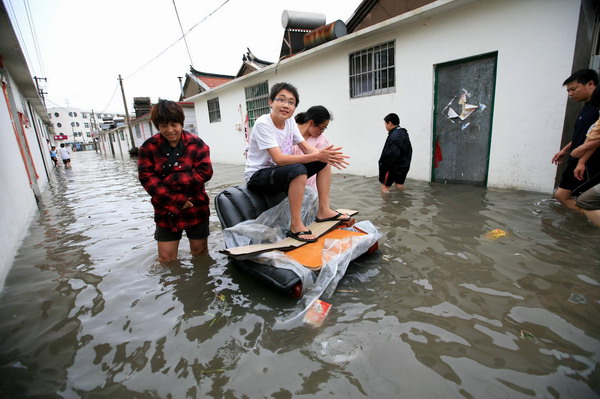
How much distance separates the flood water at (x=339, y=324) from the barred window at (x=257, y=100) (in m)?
9.29

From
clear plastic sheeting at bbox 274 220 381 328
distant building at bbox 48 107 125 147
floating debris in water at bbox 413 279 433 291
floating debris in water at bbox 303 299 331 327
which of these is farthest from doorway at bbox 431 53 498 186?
distant building at bbox 48 107 125 147

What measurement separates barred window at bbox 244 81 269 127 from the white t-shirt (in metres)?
8.85

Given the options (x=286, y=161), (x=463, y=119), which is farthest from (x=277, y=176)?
(x=463, y=119)

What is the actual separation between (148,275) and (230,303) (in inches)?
43.1

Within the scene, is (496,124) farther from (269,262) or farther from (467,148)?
(269,262)

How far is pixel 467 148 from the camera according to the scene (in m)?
5.93

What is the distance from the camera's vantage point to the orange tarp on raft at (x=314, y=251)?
230cm

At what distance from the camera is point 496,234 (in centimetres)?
322

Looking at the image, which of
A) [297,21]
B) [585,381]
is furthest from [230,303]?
[297,21]

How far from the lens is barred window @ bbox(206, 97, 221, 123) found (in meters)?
14.9

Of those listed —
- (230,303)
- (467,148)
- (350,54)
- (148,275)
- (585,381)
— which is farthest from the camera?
(350,54)

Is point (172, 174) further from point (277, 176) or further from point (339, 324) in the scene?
point (339, 324)

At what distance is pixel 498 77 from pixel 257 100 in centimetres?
882

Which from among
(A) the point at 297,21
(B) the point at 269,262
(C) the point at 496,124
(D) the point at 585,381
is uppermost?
(A) the point at 297,21
